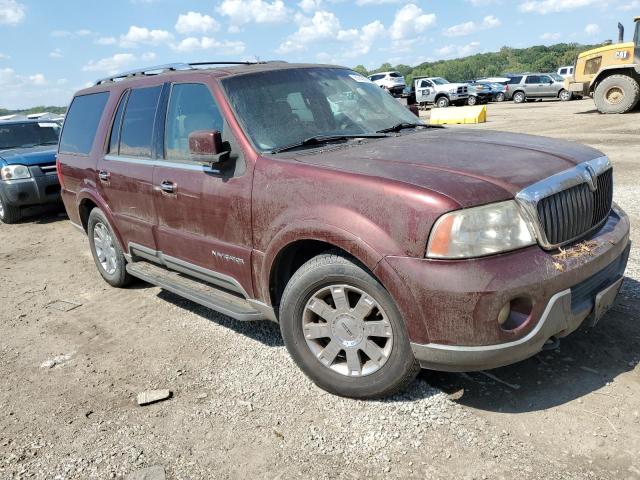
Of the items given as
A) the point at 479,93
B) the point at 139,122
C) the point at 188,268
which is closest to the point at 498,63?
the point at 479,93

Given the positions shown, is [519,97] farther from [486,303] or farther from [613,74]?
[486,303]

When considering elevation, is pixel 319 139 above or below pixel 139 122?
below

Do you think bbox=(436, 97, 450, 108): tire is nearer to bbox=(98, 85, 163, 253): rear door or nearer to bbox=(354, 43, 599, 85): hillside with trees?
bbox=(98, 85, 163, 253): rear door

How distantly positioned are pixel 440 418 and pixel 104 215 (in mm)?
3580

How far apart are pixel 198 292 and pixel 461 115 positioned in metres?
18.0

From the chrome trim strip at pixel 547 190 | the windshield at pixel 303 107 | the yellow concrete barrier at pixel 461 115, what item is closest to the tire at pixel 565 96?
the yellow concrete barrier at pixel 461 115

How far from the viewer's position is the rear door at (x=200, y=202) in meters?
3.35

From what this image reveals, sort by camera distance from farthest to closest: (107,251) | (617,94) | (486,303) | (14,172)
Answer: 1. (617,94)
2. (14,172)
3. (107,251)
4. (486,303)

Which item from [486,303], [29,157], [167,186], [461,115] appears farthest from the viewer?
[461,115]

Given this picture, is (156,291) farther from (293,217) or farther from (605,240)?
(605,240)

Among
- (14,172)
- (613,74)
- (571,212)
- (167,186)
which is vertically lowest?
(14,172)

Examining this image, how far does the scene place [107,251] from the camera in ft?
17.4

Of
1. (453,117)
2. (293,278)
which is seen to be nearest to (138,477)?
(293,278)

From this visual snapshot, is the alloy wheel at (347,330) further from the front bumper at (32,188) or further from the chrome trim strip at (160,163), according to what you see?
the front bumper at (32,188)
